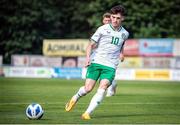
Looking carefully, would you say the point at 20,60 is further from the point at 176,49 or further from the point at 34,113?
the point at 34,113

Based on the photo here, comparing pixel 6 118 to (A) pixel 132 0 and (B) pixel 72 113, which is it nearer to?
(B) pixel 72 113

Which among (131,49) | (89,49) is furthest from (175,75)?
(89,49)

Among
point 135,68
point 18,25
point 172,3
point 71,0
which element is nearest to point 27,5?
point 18,25

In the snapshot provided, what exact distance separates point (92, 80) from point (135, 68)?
3641cm

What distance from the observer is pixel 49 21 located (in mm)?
72500

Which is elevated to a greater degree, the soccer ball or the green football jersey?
the green football jersey

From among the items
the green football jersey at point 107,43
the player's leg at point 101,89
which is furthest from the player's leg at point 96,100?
the green football jersey at point 107,43

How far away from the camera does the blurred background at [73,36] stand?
2121 inches

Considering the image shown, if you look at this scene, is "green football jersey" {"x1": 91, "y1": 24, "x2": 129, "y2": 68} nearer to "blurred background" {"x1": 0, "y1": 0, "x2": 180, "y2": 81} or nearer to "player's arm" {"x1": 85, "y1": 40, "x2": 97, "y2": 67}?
"player's arm" {"x1": 85, "y1": 40, "x2": 97, "y2": 67}

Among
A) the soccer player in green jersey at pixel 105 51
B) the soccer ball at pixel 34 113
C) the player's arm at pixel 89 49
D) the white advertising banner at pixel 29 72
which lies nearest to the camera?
the soccer ball at pixel 34 113

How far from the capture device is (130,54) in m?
58.0

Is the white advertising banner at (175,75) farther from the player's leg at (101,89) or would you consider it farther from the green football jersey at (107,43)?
Result: the player's leg at (101,89)

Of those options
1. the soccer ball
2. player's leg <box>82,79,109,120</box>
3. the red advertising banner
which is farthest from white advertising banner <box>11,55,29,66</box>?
the soccer ball

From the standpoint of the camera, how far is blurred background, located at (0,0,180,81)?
53875 millimetres
